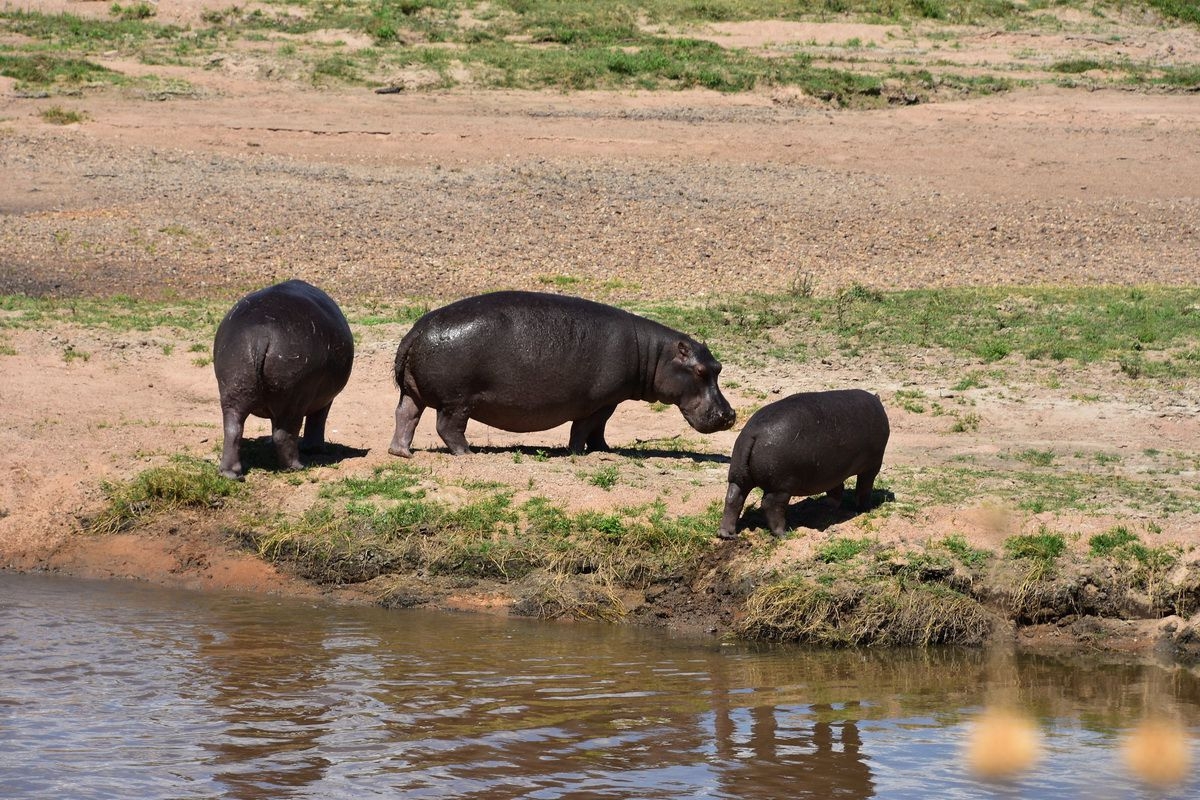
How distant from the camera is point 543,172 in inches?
983

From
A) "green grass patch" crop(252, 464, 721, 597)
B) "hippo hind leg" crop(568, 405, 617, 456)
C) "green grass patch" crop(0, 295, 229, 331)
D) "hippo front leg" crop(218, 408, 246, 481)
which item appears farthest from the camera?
"green grass patch" crop(0, 295, 229, 331)

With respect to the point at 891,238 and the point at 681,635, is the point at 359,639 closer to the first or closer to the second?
the point at 681,635

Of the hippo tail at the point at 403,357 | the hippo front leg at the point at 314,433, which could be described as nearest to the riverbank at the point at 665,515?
the hippo front leg at the point at 314,433

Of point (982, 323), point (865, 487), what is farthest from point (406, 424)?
point (982, 323)

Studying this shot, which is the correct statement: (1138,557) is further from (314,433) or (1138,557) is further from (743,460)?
(314,433)

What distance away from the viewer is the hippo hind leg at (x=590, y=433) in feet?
40.7

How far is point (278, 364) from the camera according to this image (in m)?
11.4

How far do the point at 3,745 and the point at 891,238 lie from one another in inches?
654

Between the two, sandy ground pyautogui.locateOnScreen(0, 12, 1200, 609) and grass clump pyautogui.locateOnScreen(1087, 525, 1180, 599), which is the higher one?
sandy ground pyautogui.locateOnScreen(0, 12, 1200, 609)

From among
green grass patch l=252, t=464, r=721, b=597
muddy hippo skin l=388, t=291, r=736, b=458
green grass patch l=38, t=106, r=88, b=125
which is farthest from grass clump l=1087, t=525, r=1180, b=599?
green grass patch l=38, t=106, r=88, b=125

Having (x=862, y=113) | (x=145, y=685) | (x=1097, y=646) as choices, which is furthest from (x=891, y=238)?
(x=145, y=685)

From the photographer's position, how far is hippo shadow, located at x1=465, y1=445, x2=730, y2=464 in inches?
490

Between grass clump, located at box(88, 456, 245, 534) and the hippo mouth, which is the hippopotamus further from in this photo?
the hippo mouth

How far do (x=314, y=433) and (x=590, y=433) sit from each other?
216 centimetres
